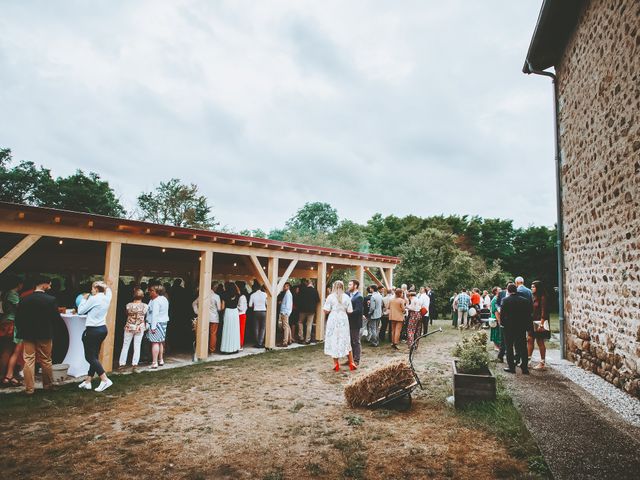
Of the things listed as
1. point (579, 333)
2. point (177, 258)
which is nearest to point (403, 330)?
point (579, 333)

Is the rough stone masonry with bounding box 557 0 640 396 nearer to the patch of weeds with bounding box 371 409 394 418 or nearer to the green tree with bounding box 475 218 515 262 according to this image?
the patch of weeds with bounding box 371 409 394 418

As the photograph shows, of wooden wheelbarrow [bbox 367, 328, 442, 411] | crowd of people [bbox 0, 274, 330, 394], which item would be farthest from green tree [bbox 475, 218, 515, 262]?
wooden wheelbarrow [bbox 367, 328, 442, 411]

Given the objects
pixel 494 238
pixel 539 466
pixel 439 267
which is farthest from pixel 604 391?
pixel 494 238

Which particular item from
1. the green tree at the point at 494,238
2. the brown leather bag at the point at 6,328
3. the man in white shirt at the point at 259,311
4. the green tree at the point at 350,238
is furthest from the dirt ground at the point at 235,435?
the green tree at the point at 494,238

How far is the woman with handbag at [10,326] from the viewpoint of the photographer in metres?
5.32

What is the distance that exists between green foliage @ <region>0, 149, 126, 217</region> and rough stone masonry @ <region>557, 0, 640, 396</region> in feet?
112

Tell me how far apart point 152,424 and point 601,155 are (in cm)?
795

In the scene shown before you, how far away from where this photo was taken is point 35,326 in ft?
16.1

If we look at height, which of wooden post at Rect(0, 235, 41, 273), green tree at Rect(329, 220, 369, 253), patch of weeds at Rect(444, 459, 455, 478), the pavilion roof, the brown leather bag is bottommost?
patch of weeds at Rect(444, 459, 455, 478)

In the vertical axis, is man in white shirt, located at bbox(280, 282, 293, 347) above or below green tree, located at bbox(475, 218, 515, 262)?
below

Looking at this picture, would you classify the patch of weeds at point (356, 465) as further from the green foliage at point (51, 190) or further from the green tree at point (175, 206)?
the green foliage at point (51, 190)

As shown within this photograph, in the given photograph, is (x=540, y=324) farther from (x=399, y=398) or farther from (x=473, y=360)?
(x=399, y=398)

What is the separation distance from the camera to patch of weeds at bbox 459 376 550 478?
294cm

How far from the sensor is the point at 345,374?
6.63 m
